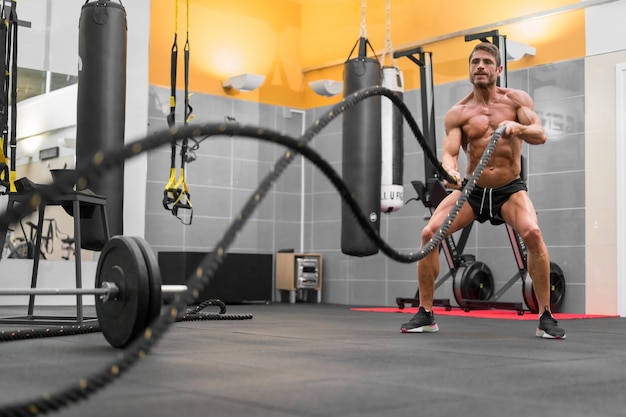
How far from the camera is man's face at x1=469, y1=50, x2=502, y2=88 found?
4.40 metres

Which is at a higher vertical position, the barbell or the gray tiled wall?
the gray tiled wall

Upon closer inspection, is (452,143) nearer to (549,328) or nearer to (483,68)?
(483,68)

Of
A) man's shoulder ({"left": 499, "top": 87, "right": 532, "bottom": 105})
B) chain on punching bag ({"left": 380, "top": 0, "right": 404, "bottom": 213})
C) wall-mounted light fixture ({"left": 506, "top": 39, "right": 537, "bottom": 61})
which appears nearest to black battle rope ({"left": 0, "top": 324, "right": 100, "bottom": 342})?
man's shoulder ({"left": 499, "top": 87, "right": 532, "bottom": 105})

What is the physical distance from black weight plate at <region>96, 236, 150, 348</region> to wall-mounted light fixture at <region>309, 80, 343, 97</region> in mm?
6063

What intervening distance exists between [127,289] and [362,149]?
425cm

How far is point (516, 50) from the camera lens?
299 inches

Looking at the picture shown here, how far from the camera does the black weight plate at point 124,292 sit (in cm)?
299

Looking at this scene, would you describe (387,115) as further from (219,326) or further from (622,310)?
(219,326)

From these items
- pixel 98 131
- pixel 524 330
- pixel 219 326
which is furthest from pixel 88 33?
pixel 524 330

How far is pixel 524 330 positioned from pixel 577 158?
2859mm

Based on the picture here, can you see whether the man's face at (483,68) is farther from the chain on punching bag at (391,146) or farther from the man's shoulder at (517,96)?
the chain on punching bag at (391,146)

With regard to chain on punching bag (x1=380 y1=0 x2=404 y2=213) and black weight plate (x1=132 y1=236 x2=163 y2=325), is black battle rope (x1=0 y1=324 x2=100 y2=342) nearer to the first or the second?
black weight plate (x1=132 y1=236 x2=163 y2=325)

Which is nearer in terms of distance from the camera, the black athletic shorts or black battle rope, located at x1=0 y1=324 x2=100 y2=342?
black battle rope, located at x1=0 y1=324 x2=100 y2=342

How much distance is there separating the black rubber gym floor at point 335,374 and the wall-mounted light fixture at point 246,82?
16.0ft
